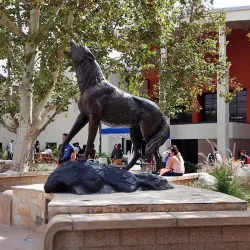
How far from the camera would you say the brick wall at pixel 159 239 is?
418 cm

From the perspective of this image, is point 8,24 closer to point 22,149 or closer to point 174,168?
point 22,149

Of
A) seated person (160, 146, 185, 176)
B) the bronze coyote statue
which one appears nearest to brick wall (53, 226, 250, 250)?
the bronze coyote statue

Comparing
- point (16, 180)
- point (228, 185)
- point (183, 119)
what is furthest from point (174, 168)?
point (183, 119)

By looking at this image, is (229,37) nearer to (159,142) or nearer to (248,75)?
(248,75)

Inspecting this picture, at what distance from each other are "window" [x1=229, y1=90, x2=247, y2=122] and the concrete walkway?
20.9 metres

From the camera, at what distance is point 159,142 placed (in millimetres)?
6531

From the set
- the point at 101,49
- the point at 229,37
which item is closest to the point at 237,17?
the point at 229,37

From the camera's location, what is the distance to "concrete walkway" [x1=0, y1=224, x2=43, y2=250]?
5500mm

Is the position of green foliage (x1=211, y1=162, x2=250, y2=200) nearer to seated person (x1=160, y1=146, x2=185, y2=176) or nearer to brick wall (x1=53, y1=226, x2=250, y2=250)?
seated person (x1=160, y1=146, x2=185, y2=176)

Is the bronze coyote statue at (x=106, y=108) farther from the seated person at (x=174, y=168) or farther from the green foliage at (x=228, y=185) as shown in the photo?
the seated person at (x=174, y=168)

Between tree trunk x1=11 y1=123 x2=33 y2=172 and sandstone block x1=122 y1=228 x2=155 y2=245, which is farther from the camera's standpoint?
tree trunk x1=11 y1=123 x2=33 y2=172

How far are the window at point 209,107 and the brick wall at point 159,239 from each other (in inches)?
857

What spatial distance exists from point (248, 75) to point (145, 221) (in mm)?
21908

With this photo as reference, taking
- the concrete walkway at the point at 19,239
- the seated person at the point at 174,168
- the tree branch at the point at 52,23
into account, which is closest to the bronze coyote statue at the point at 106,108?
the concrete walkway at the point at 19,239
